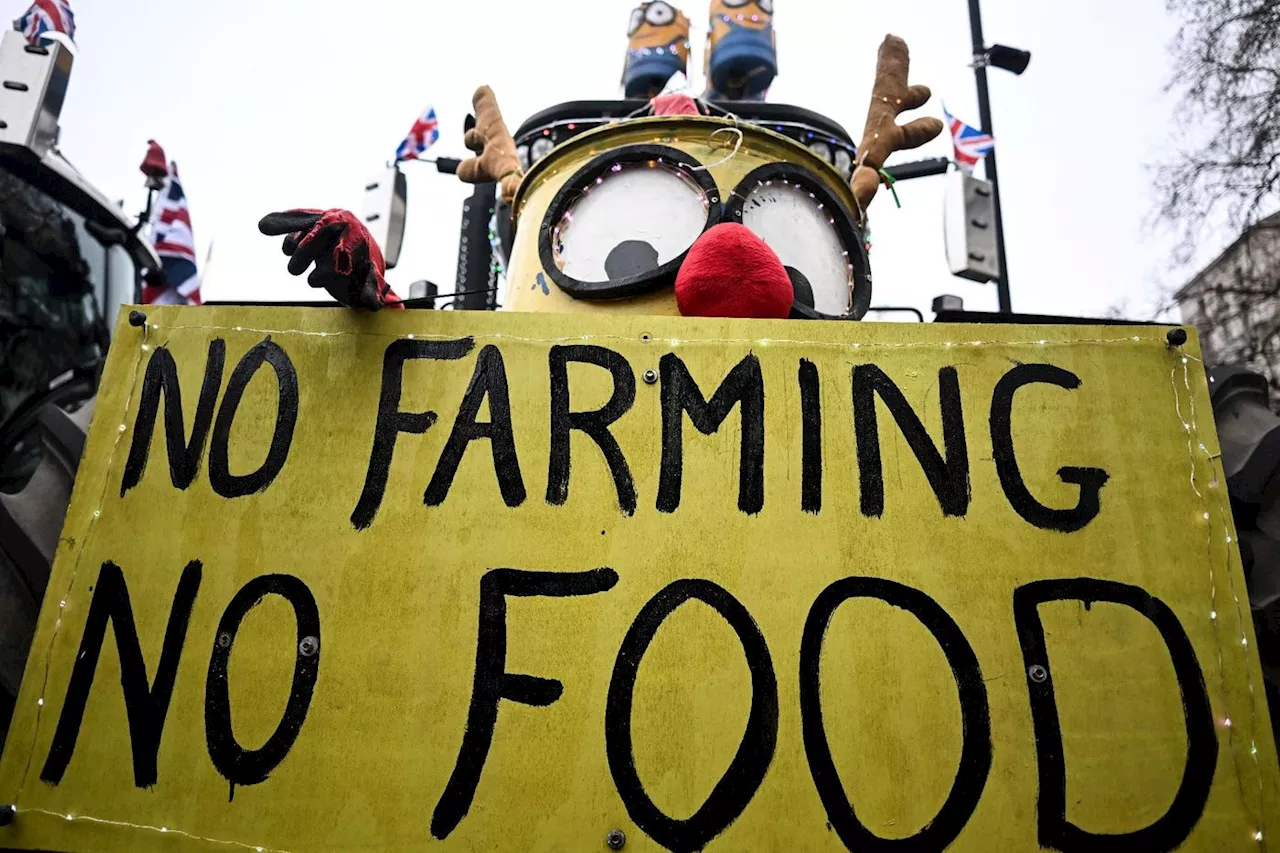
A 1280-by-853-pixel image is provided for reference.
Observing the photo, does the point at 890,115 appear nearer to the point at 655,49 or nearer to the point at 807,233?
the point at 807,233

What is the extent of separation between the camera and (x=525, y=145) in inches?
162

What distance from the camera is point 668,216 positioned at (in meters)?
2.86

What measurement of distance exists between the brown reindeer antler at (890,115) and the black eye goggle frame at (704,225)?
45 centimetres

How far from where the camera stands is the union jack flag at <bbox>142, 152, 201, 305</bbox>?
6.82 m

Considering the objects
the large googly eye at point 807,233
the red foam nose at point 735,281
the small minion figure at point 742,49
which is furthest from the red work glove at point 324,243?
the small minion figure at point 742,49

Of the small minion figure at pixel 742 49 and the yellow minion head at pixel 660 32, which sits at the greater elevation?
the yellow minion head at pixel 660 32

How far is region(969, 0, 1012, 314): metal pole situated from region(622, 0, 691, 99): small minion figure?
10.3 ft

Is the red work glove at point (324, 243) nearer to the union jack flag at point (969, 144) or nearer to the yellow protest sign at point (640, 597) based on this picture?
the yellow protest sign at point (640, 597)

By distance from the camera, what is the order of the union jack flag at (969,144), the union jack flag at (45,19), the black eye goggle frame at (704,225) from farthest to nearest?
the union jack flag at (969,144) → the union jack flag at (45,19) → the black eye goggle frame at (704,225)

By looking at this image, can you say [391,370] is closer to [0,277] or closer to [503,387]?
[503,387]

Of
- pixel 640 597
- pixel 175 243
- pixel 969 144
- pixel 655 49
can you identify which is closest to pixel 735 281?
pixel 640 597

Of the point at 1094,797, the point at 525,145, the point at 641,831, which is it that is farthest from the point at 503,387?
the point at 525,145

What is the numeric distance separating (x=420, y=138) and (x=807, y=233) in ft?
12.1

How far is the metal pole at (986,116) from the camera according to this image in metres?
7.32
